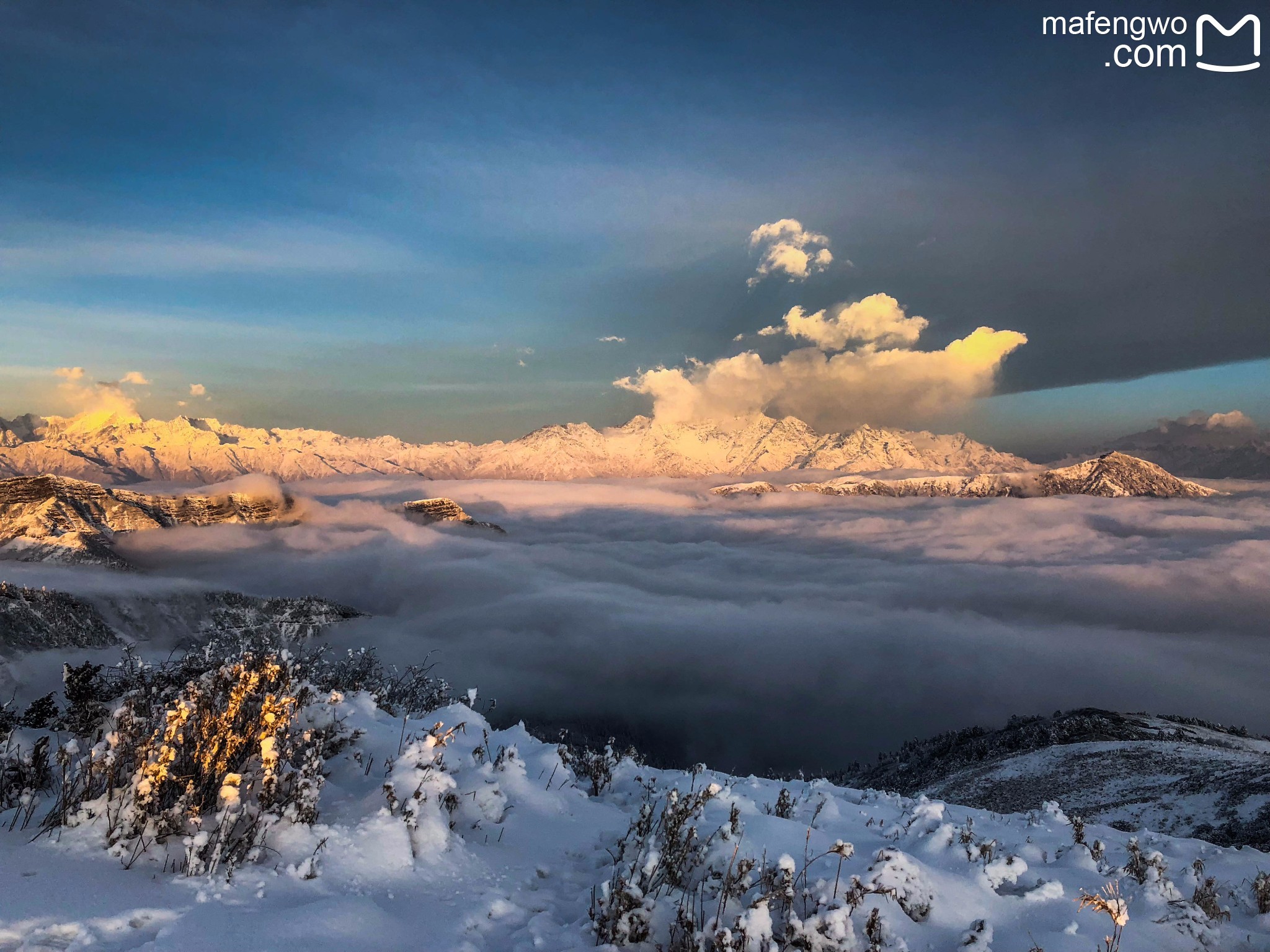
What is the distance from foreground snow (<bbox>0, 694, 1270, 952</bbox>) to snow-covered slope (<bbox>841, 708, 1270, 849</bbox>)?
599 inches

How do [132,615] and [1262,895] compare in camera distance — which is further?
[132,615]

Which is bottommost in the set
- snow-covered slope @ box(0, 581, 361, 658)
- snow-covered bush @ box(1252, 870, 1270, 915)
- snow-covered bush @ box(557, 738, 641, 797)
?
snow-covered slope @ box(0, 581, 361, 658)

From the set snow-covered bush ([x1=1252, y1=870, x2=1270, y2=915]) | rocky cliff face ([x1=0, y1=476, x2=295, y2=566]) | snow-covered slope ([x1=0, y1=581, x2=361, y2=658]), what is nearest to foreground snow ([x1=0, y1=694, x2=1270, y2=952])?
snow-covered bush ([x1=1252, y1=870, x2=1270, y2=915])

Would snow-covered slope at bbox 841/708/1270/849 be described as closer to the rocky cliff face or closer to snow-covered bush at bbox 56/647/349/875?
snow-covered bush at bbox 56/647/349/875

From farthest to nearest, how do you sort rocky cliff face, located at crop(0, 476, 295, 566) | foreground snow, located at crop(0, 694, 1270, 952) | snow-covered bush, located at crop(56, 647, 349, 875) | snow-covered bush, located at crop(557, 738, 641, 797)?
1. rocky cliff face, located at crop(0, 476, 295, 566)
2. snow-covered bush, located at crop(557, 738, 641, 797)
3. snow-covered bush, located at crop(56, 647, 349, 875)
4. foreground snow, located at crop(0, 694, 1270, 952)

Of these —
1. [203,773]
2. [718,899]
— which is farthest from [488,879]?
[203,773]

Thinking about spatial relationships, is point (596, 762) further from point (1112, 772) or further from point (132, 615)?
point (132, 615)

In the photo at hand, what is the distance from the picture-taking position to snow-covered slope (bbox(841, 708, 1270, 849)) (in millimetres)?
20062

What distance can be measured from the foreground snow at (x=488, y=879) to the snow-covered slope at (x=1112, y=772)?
15225 mm

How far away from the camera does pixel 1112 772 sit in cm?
3003

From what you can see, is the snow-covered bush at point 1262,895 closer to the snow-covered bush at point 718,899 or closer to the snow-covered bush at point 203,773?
the snow-covered bush at point 718,899

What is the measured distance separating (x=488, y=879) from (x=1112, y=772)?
37386 millimetres

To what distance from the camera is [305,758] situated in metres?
5.12

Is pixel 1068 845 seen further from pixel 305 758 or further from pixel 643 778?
pixel 305 758
